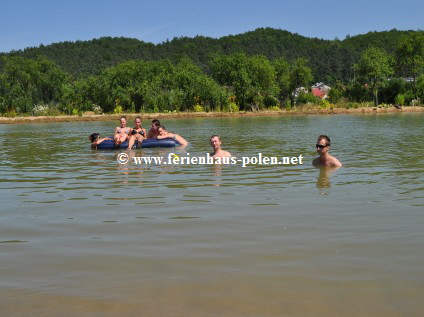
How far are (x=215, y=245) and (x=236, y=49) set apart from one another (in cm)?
11726

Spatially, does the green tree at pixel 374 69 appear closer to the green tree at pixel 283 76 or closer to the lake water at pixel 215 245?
the green tree at pixel 283 76

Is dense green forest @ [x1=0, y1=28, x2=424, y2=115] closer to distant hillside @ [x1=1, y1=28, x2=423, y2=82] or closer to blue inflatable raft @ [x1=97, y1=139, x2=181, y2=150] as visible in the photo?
blue inflatable raft @ [x1=97, y1=139, x2=181, y2=150]

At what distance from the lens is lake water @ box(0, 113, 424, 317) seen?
3.20m

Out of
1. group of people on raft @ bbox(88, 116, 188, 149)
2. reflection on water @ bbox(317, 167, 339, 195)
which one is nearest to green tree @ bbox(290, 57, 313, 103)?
group of people on raft @ bbox(88, 116, 188, 149)

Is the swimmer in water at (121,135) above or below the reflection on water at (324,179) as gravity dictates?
above

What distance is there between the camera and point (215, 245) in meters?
4.44

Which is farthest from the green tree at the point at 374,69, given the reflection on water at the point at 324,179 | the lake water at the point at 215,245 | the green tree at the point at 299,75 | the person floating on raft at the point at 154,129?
the lake water at the point at 215,245

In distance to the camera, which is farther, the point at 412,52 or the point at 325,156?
the point at 412,52

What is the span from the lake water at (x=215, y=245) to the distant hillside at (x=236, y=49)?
335ft

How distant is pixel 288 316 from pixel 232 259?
110 cm

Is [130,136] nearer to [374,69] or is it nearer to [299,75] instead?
[374,69]

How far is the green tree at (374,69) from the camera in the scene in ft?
182

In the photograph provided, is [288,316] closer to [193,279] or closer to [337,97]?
[193,279]

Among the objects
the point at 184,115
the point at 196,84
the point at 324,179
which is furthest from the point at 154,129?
the point at 196,84
